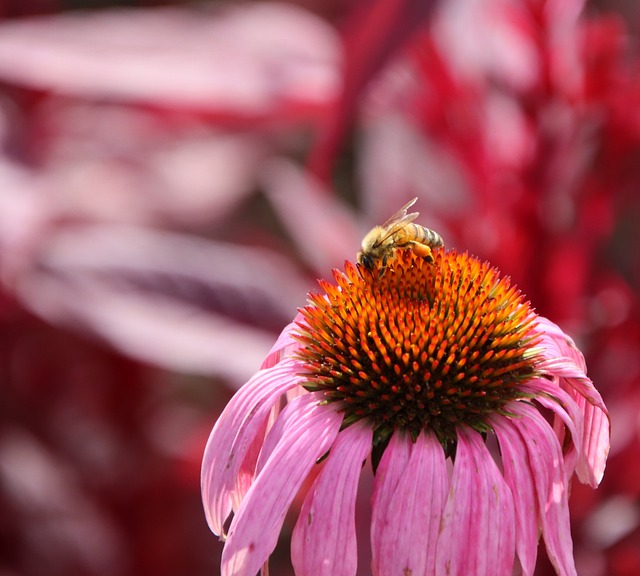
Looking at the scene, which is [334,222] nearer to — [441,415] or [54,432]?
[54,432]

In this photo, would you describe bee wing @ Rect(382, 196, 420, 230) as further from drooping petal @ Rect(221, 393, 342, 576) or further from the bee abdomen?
drooping petal @ Rect(221, 393, 342, 576)

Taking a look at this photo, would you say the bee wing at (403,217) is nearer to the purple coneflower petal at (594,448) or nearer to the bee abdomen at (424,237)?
the bee abdomen at (424,237)

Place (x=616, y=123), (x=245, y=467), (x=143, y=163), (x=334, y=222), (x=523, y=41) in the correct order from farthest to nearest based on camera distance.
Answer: (x=143, y=163) < (x=334, y=222) < (x=523, y=41) < (x=616, y=123) < (x=245, y=467)

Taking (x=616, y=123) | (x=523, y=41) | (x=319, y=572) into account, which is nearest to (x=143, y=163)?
(x=523, y=41)

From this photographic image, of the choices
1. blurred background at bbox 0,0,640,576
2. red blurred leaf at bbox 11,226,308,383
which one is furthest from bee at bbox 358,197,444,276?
red blurred leaf at bbox 11,226,308,383


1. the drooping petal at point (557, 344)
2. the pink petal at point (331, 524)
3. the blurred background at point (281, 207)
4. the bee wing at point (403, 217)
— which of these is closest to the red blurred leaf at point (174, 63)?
the blurred background at point (281, 207)

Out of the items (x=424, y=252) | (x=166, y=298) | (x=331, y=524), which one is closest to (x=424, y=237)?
(x=424, y=252)

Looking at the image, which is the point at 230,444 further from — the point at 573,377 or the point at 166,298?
the point at 166,298
